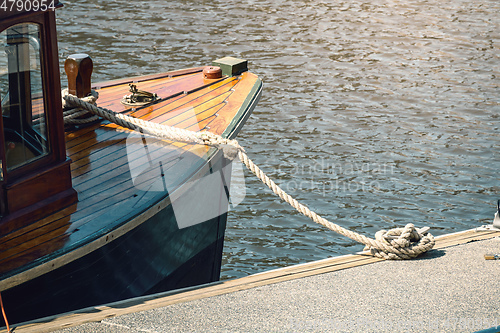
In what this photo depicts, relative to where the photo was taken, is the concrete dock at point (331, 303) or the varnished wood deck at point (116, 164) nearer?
the concrete dock at point (331, 303)

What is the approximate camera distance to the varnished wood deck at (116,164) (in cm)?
305

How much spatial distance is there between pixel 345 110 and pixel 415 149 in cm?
145

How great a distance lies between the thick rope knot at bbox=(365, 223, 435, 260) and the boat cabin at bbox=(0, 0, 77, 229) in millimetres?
1902

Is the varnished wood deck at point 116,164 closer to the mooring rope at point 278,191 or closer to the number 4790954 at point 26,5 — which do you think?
the mooring rope at point 278,191

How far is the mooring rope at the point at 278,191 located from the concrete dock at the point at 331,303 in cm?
8

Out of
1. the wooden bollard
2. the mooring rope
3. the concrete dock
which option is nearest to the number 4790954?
the mooring rope

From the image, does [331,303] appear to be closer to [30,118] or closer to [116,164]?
[116,164]

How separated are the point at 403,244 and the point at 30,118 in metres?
2.25

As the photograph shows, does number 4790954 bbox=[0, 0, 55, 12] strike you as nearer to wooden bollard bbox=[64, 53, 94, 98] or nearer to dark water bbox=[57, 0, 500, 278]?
wooden bollard bbox=[64, 53, 94, 98]

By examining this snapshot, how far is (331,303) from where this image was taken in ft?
10.3

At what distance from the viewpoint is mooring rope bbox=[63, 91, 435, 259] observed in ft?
11.9

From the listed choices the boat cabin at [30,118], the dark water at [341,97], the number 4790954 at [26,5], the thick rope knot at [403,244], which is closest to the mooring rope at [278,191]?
the thick rope knot at [403,244]

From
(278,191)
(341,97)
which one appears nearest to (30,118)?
(278,191)

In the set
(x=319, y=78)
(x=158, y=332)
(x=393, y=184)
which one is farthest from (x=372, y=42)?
A: (x=158, y=332)
